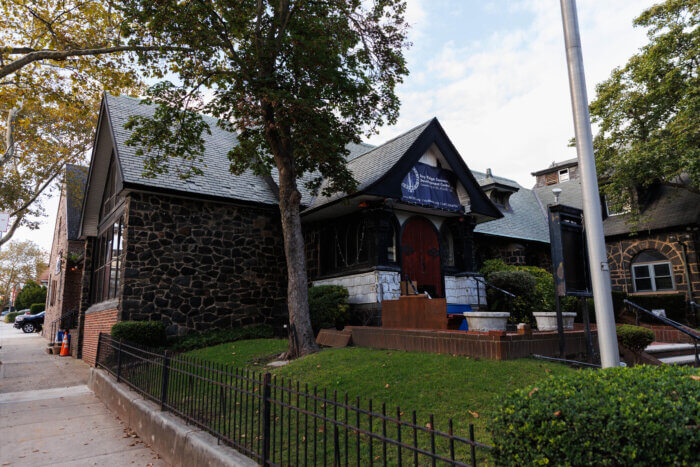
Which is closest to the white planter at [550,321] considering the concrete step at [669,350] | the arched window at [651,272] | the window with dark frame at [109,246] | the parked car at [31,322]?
the concrete step at [669,350]

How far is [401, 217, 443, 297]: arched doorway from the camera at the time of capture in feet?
43.7

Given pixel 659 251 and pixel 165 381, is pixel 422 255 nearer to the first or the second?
pixel 165 381

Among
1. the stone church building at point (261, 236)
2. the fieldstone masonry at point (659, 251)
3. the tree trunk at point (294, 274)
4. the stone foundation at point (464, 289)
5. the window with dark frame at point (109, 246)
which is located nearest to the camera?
the tree trunk at point (294, 274)

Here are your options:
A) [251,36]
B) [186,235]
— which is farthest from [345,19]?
[186,235]

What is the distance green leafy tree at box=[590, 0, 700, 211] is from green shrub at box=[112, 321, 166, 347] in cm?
1653

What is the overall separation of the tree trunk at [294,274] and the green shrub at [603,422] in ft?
22.7

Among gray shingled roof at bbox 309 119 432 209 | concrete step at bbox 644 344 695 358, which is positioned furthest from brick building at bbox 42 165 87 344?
concrete step at bbox 644 344 695 358

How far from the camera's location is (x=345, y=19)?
1104 centimetres

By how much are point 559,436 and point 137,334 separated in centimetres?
1133

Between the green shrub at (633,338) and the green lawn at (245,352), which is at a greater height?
the green shrub at (633,338)

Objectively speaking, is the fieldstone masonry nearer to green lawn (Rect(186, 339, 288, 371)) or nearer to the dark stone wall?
the dark stone wall

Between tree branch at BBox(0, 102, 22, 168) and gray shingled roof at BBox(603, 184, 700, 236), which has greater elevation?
tree branch at BBox(0, 102, 22, 168)

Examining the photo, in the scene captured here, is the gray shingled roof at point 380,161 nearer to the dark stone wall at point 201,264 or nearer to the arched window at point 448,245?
the dark stone wall at point 201,264

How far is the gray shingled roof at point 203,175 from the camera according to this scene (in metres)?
13.1
